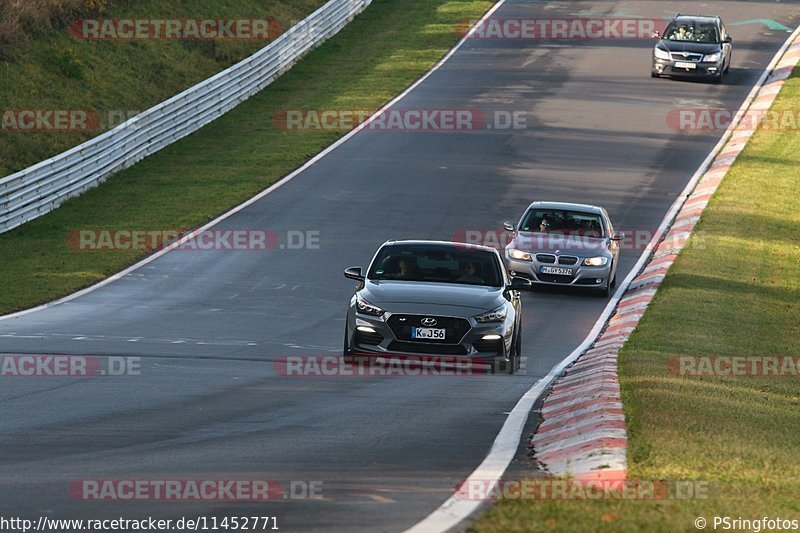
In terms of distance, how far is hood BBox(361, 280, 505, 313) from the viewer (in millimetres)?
17234

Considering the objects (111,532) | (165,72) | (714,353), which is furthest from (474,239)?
(111,532)

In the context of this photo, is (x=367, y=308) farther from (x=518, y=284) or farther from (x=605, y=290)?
(x=605, y=290)

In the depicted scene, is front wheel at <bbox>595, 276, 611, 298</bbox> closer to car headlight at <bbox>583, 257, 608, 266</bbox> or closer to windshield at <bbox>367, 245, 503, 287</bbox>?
car headlight at <bbox>583, 257, 608, 266</bbox>

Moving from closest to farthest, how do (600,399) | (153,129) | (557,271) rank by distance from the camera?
(600,399), (557,271), (153,129)

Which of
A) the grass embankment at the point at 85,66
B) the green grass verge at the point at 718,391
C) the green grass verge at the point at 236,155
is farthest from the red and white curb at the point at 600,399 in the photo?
the grass embankment at the point at 85,66

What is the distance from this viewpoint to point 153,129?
124ft

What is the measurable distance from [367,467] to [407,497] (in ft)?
3.65

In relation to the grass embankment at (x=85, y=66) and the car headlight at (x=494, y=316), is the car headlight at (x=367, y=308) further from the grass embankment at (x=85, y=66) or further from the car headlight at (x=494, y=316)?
the grass embankment at (x=85, y=66)

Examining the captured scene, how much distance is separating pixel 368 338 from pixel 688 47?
107 feet

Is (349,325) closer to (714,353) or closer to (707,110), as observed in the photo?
→ (714,353)

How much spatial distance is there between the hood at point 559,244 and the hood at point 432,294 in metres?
8.06

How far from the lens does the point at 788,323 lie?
75.5ft

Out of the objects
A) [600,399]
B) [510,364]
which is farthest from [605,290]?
[600,399]

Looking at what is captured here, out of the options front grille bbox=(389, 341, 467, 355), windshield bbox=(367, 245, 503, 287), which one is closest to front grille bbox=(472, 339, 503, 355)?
front grille bbox=(389, 341, 467, 355)
